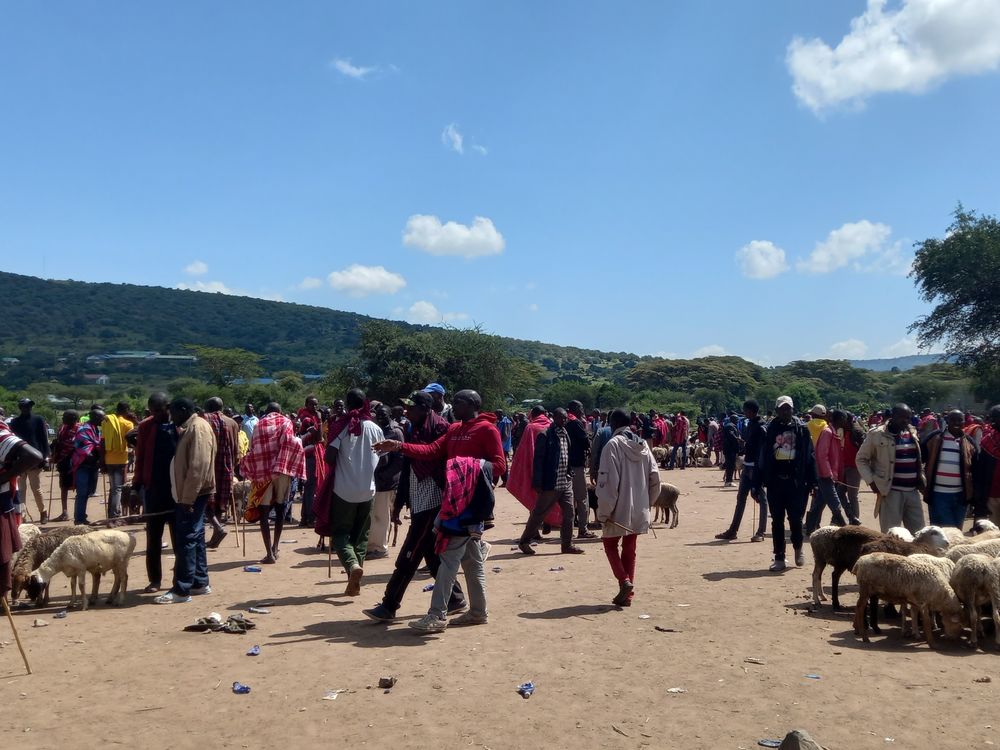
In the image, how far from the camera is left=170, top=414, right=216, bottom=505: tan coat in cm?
759

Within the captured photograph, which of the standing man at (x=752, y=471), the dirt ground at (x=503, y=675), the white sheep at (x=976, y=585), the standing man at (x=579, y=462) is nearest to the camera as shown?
the dirt ground at (x=503, y=675)

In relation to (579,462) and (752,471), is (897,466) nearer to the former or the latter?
(752,471)

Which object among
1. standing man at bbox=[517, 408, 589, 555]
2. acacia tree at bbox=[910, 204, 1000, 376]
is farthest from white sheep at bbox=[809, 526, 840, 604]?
acacia tree at bbox=[910, 204, 1000, 376]

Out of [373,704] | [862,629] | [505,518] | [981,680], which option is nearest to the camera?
[373,704]

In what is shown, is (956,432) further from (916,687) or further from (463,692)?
(463,692)

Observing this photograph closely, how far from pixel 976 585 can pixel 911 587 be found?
51 centimetres

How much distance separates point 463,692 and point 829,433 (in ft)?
24.0

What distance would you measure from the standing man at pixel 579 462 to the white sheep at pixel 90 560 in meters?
6.17

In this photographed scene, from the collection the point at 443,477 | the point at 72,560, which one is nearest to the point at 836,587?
the point at 443,477

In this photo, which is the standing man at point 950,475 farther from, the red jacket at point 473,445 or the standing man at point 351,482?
the standing man at point 351,482

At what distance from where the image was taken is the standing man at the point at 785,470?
9.18 metres

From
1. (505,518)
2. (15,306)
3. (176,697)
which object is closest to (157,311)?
(15,306)

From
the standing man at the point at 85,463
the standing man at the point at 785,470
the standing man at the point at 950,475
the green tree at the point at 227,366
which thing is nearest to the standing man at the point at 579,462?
the standing man at the point at 785,470

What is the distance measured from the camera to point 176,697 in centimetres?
524
